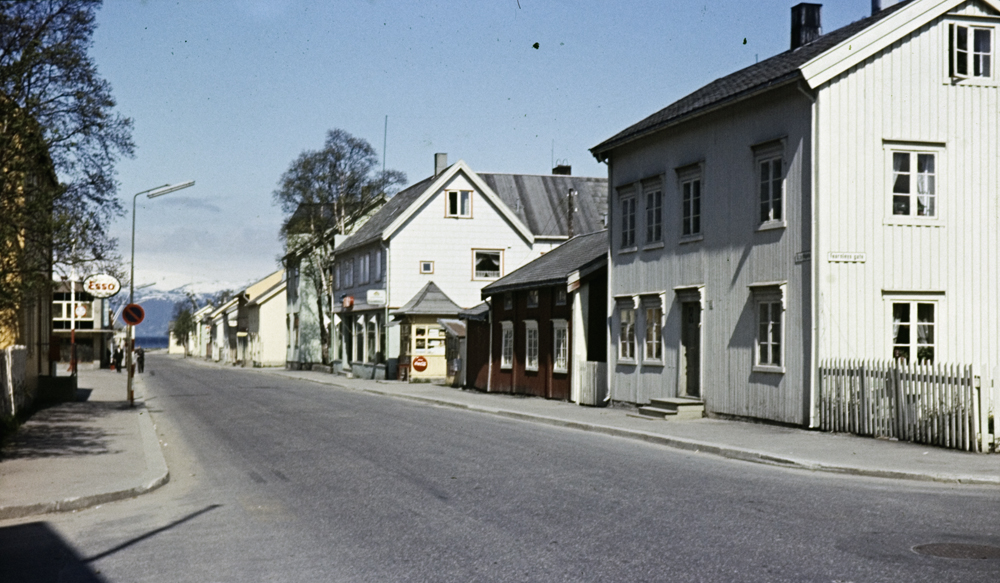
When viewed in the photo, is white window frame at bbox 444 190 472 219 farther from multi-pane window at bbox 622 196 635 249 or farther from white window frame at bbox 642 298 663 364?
white window frame at bbox 642 298 663 364

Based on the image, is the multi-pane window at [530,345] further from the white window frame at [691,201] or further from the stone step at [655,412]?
the white window frame at [691,201]

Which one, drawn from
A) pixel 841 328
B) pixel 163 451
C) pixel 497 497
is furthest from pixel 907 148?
pixel 163 451

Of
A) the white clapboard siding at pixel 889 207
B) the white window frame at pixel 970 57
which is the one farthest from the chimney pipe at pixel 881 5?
the white clapboard siding at pixel 889 207

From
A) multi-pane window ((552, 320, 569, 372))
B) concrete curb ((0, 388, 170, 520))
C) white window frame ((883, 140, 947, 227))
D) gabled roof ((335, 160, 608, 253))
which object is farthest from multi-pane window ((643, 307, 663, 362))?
gabled roof ((335, 160, 608, 253))

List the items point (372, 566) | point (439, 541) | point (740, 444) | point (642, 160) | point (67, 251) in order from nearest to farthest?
point (372, 566), point (439, 541), point (67, 251), point (740, 444), point (642, 160)

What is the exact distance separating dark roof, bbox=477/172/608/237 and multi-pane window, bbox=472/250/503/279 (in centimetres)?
391

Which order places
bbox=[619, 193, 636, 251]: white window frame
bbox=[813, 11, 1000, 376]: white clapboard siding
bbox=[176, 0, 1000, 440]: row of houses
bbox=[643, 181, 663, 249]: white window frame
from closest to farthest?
bbox=[813, 11, 1000, 376]: white clapboard siding < bbox=[176, 0, 1000, 440]: row of houses < bbox=[643, 181, 663, 249]: white window frame < bbox=[619, 193, 636, 251]: white window frame

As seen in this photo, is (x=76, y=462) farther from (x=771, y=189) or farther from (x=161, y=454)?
(x=771, y=189)

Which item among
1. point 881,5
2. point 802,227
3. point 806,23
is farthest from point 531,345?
point 881,5

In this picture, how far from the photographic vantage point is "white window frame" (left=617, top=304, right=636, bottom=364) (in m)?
27.2

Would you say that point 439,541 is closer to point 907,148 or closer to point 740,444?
point 740,444

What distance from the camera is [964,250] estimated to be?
1989 cm

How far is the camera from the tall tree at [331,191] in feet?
204

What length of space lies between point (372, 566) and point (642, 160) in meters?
20.1
